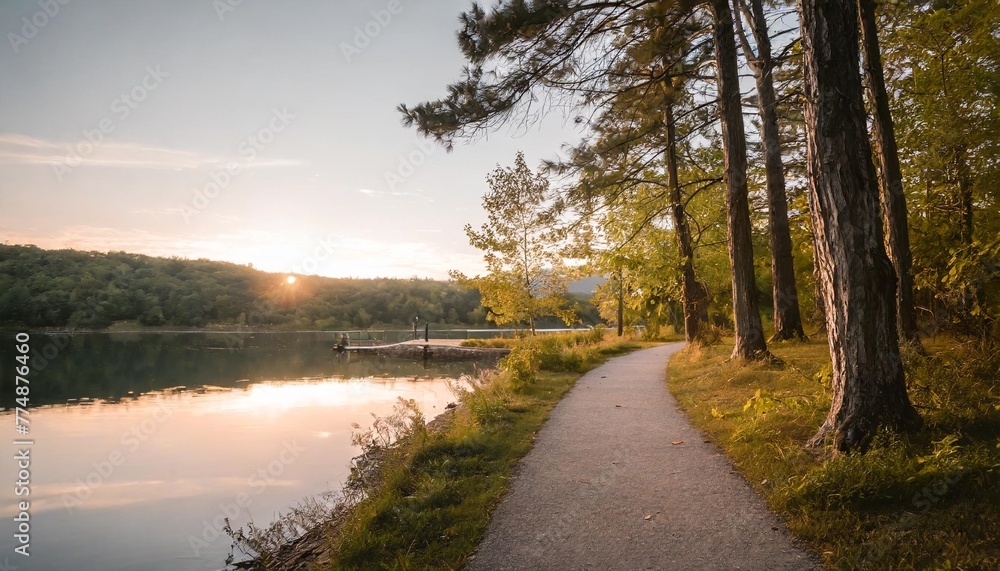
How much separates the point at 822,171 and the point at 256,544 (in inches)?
289

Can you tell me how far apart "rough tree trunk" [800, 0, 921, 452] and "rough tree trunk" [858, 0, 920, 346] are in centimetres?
457

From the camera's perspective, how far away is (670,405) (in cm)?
903

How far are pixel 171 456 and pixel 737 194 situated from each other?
13.4 m

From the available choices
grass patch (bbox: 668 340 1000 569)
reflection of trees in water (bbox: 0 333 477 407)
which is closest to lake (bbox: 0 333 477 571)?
reflection of trees in water (bbox: 0 333 477 407)

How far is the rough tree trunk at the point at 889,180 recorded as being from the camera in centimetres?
872

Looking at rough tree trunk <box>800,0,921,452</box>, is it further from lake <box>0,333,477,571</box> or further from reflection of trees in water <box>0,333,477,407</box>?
reflection of trees in water <box>0,333,477,407</box>

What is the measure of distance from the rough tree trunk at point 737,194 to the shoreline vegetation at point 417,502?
4.45 metres

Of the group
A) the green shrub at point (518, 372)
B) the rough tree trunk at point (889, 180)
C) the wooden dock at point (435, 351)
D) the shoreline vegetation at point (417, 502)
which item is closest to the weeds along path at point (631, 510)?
the shoreline vegetation at point (417, 502)

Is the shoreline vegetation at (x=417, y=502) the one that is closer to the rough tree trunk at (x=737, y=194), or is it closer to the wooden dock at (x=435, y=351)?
the rough tree trunk at (x=737, y=194)

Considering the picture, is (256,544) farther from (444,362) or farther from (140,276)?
(140,276)

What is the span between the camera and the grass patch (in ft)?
11.1

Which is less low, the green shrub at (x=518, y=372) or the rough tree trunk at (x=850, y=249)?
the rough tree trunk at (x=850, y=249)

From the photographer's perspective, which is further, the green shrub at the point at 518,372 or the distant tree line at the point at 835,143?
the green shrub at the point at 518,372

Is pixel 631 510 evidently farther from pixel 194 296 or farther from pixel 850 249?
pixel 194 296
